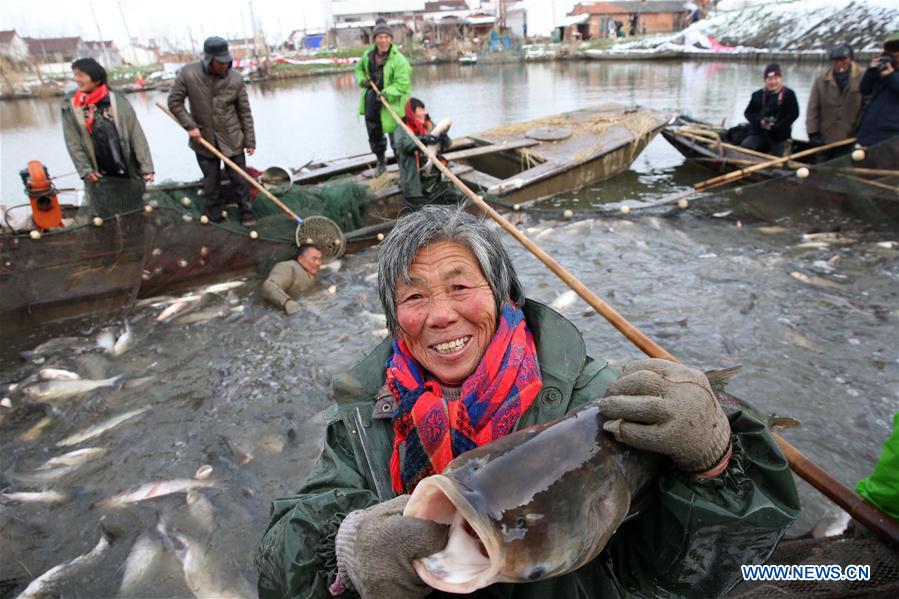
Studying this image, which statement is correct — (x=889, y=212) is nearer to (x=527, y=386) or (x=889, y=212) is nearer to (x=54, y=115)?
(x=527, y=386)

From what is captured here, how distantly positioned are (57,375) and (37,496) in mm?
1835

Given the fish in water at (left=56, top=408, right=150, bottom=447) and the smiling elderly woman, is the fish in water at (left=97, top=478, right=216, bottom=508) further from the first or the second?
the smiling elderly woman

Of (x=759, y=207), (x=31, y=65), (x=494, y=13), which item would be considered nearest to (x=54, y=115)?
(x=31, y=65)

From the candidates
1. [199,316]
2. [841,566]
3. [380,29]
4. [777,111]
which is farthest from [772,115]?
[199,316]

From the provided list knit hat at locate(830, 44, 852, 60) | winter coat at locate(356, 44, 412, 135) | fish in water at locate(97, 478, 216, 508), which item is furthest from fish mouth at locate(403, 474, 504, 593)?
knit hat at locate(830, 44, 852, 60)

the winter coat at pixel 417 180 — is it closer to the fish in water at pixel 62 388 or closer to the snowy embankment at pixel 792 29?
the fish in water at pixel 62 388

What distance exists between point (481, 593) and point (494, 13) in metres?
86.4

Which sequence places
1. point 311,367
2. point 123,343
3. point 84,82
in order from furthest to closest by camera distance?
point 84,82 → point 123,343 → point 311,367

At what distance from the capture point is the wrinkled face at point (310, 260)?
7.51m

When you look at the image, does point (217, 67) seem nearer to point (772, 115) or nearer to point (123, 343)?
point (123, 343)

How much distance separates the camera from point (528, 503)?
1137mm

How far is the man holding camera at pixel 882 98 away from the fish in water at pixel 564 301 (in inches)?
231

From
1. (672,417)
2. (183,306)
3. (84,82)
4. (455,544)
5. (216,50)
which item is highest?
(216,50)

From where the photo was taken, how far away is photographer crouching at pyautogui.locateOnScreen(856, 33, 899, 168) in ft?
25.9
